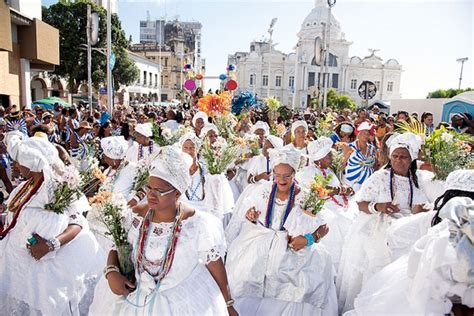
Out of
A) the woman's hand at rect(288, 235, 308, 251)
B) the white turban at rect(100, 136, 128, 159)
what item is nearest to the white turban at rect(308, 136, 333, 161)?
the woman's hand at rect(288, 235, 308, 251)

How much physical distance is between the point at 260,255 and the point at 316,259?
1.90ft

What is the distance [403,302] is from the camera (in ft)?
8.46

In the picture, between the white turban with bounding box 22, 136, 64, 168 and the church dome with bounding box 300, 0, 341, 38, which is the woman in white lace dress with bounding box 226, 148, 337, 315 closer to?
the white turban with bounding box 22, 136, 64, 168

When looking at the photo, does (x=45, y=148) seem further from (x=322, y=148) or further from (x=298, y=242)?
(x=322, y=148)

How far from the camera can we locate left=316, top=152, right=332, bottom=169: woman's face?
6.00 metres

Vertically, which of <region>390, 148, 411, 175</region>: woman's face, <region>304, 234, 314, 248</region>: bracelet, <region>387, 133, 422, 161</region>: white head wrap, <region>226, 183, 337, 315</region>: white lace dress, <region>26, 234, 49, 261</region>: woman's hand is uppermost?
<region>387, 133, 422, 161</region>: white head wrap

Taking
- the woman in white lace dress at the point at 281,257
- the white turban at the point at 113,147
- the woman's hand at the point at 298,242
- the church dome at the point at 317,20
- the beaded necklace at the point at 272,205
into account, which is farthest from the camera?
the church dome at the point at 317,20

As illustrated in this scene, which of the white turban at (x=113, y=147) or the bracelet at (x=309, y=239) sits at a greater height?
the white turban at (x=113, y=147)

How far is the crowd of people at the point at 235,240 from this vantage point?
253 centimetres

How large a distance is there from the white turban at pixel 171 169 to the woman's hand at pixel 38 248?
148 centimetres

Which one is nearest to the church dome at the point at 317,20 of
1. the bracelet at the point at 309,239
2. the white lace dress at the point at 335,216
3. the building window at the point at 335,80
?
the building window at the point at 335,80

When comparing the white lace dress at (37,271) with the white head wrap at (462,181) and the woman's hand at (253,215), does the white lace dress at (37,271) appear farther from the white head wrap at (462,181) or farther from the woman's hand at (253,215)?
the white head wrap at (462,181)

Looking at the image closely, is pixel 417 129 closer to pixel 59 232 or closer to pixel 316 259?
pixel 316 259

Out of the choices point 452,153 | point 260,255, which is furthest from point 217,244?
point 452,153
